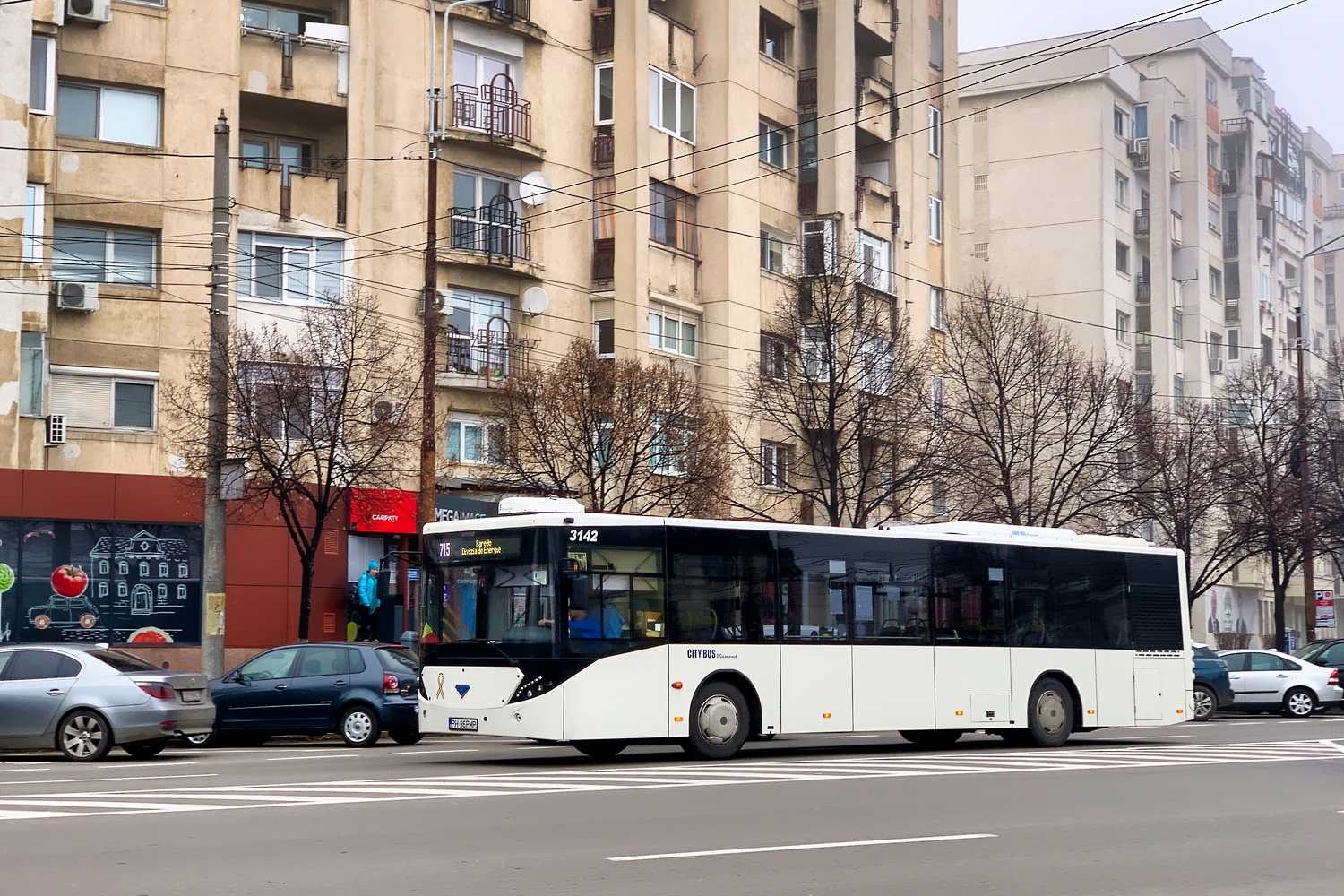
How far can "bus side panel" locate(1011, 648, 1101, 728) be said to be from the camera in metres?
22.4

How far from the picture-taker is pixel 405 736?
23.3 m

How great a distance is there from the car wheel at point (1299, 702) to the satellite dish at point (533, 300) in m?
18.2

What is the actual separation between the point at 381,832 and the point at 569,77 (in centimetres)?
3085

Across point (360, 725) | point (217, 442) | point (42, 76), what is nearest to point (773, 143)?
point (42, 76)

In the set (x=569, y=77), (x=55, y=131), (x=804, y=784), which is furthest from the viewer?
(x=569, y=77)

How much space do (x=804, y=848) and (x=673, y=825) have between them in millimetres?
1544

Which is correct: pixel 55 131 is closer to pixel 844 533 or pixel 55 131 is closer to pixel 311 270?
pixel 311 270

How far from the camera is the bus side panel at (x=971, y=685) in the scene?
2145 centimetres

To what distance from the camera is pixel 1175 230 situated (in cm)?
7006

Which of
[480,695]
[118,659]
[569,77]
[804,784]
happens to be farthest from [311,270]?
[804,784]

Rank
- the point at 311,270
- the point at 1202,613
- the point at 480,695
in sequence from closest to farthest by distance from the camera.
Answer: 1. the point at 480,695
2. the point at 311,270
3. the point at 1202,613

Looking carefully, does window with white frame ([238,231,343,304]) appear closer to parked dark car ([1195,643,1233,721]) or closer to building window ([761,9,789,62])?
building window ([761,9,789,62])

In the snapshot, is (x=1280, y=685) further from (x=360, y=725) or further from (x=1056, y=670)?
(x=360, y=725)

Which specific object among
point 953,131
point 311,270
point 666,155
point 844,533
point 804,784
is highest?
point 953,131
